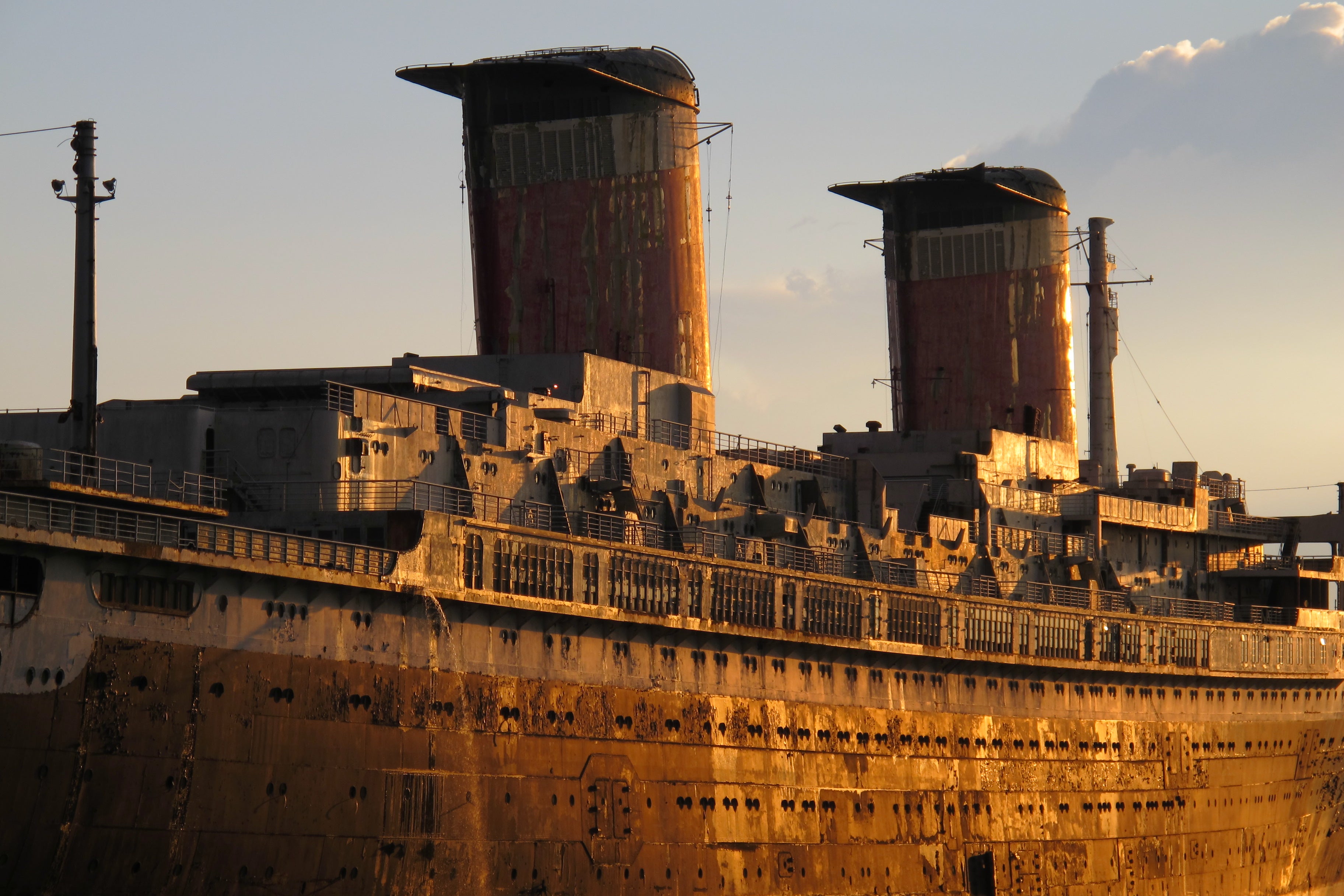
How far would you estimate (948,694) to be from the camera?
57.5m

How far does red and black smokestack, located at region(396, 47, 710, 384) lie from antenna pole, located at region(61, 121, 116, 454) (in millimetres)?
23954

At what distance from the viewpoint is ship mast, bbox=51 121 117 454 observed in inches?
1551

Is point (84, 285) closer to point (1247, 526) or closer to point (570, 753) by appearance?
point (570, 753)

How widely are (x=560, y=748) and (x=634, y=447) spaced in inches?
415

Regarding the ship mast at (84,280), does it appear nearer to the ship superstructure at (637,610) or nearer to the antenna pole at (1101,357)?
the ship superstructure at (637,610)

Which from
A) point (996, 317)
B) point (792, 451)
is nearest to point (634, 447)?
point (792, 451)

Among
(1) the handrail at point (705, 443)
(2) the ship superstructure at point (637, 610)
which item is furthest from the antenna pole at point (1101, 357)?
(1) the handrail at point (705, 443)

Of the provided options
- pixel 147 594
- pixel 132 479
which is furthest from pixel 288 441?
pixel 147 594

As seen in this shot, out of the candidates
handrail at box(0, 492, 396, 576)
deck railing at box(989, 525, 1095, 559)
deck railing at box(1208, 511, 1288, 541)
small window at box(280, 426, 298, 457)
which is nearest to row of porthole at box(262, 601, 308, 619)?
handrail at box(0, 492, 396, 576)

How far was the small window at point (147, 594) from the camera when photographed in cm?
3538

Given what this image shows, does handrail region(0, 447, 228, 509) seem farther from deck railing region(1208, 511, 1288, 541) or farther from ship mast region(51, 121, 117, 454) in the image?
deck railing region(1208, 511, 1288, 541)

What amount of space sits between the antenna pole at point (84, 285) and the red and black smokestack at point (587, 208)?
23954 mm

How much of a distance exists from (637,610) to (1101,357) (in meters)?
39.1

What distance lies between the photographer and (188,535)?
1473 inches
